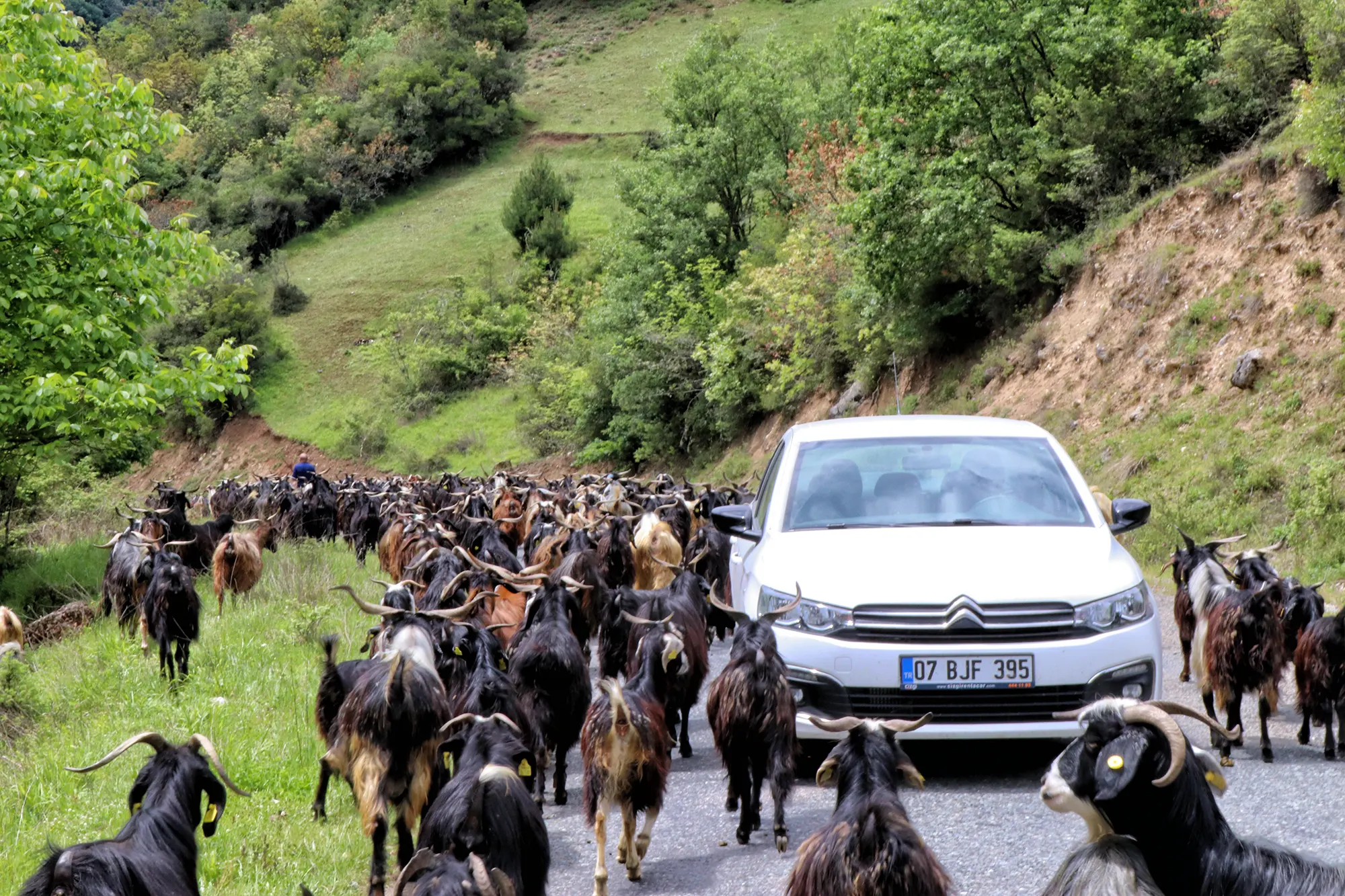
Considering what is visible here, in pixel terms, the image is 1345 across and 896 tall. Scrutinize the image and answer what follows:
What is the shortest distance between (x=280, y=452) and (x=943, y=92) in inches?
1548

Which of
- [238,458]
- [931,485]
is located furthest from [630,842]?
[238,458]

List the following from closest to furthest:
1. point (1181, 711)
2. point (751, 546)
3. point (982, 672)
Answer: point (1181, 711) → point (982, 672) → point (751, 546)

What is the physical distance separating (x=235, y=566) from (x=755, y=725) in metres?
10.8

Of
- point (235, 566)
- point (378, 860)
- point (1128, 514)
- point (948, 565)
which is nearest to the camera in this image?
point (378, 860)

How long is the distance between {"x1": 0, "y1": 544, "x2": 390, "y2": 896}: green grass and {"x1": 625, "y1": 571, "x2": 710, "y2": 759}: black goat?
6.77ft

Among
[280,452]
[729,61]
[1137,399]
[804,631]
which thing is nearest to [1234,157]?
[1137,399]

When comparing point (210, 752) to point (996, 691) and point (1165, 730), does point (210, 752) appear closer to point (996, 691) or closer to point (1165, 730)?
point (1165, 730)

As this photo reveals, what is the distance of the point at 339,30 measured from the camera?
10462cm

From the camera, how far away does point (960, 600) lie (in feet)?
21.1

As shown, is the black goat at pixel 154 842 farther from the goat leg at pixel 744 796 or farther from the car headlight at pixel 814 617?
the car headlight at pixel 814 617

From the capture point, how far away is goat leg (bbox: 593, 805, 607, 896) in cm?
556

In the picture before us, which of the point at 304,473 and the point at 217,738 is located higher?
the point at 217,738

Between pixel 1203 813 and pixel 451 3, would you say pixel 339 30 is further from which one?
pixel 1203 813

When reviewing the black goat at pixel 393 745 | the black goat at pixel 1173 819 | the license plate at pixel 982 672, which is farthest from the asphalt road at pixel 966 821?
the black goat at pixel 1173 819
